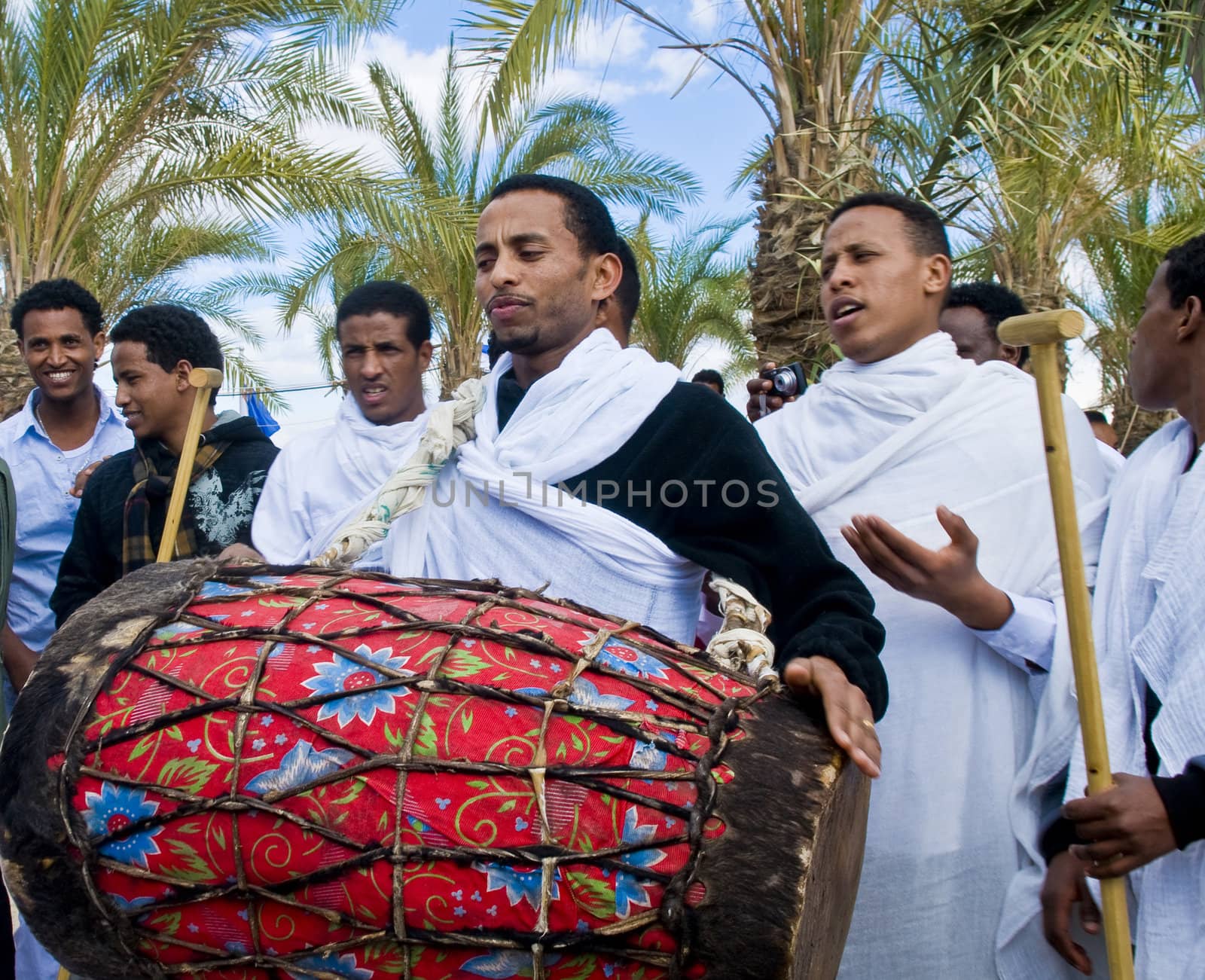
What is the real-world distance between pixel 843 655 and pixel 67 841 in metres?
1.04

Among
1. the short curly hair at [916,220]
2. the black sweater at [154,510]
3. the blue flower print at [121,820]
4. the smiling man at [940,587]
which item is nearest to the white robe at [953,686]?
the smiling man at [940,587]

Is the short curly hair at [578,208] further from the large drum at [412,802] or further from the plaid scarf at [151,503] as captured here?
the plaid scarf at [151,503]

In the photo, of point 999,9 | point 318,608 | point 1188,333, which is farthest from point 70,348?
point 999,9

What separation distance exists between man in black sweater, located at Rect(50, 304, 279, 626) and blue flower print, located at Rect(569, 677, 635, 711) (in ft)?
5.92

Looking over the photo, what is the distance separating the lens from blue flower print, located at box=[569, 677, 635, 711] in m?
1.41

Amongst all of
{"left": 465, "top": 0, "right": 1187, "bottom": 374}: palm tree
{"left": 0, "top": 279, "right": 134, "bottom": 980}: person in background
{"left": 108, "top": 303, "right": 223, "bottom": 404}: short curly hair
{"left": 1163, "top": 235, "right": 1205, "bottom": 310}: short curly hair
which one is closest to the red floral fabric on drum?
{"left": 1163, "top": 235, "right": 1205, "bottom": 310}: short curly hair

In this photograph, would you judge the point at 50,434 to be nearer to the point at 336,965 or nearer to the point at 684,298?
the point at 336,965

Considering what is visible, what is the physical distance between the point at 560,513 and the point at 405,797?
0.69 meters

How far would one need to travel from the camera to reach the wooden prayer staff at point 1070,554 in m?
1.61

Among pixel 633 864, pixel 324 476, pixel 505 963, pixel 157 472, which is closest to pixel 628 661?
pixel 633 864

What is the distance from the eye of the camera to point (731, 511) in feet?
6.23

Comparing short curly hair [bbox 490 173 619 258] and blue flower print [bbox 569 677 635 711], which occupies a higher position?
short curly hair [bbox 490 173 619 258]

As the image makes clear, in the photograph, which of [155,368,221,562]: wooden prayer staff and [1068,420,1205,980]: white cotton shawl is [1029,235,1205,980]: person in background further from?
[155,368,221,562]: wooden prayer staff

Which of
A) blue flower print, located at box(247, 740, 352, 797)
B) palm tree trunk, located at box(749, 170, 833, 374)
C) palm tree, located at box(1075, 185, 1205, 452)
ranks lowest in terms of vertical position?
blue flower print, located at box(247, 740, 352, 797)
